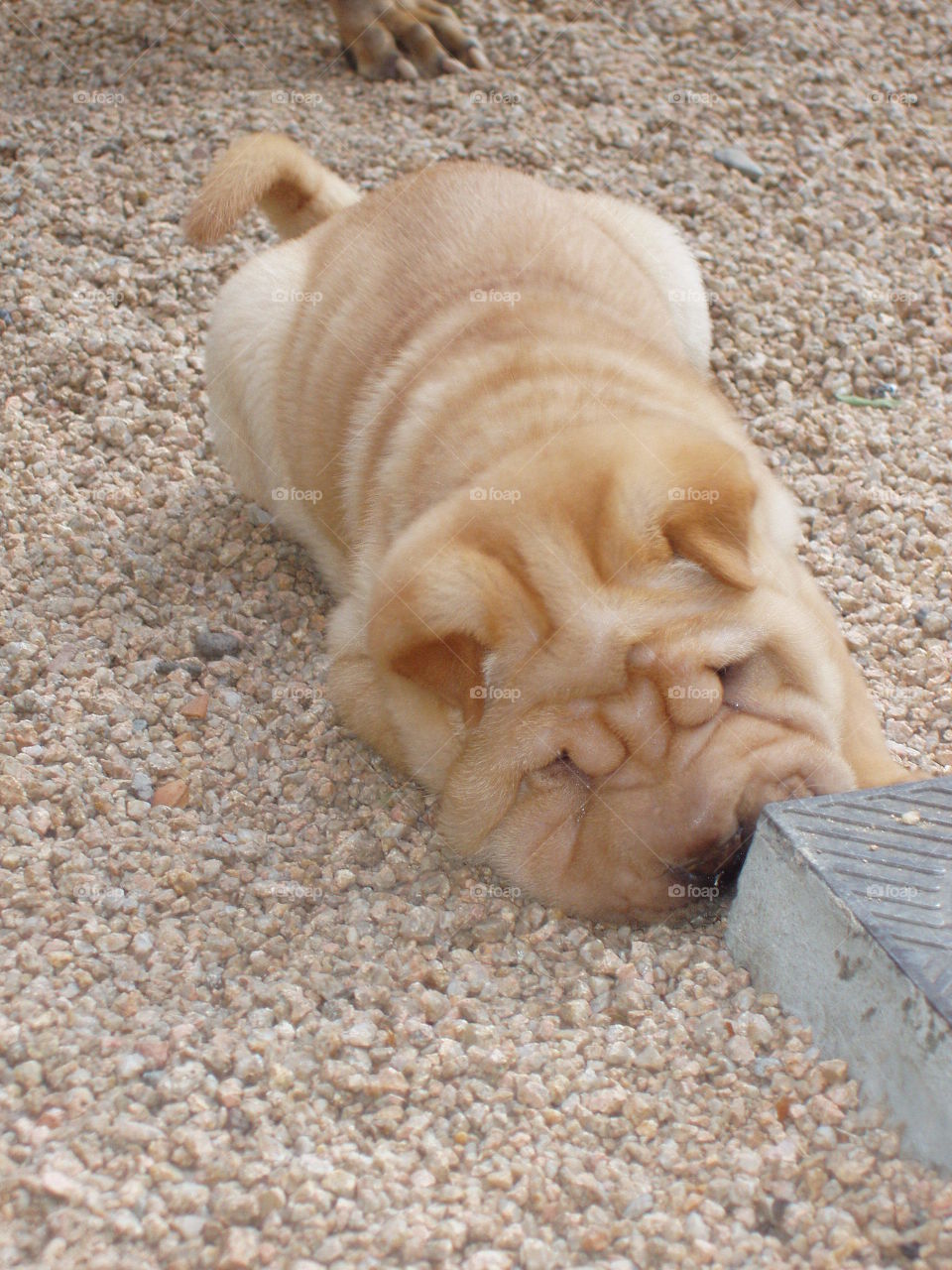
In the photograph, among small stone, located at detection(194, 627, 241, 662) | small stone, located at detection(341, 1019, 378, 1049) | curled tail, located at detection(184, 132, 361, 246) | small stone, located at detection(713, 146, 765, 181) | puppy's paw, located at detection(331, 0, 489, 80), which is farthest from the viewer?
puppy's paw, located at detection(331, 0, 489, 80)

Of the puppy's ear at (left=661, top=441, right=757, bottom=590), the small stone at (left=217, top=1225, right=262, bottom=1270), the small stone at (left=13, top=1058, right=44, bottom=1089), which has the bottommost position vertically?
the small stone at (left=13, top=1058, right=44, bottom=1089)

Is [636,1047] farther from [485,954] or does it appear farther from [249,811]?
[249,811]

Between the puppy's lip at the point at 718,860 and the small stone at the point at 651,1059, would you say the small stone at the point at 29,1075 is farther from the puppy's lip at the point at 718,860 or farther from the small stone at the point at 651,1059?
the puppy's lip at the point at 718,860

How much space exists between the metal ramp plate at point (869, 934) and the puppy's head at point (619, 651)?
0.49 ft

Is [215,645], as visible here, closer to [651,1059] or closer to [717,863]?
[717,863]

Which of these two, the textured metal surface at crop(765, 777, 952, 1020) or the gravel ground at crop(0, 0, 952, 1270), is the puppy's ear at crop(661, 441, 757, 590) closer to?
the textured metal surface at crop(765, 777, 952, 1020)

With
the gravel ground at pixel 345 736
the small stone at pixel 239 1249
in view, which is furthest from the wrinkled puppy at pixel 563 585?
the small stone at pixel 239 1249

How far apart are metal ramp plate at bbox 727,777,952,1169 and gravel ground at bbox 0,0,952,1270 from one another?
0.31 ft

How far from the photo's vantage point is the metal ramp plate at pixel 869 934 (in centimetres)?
232

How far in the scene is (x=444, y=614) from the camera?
2.73 meters

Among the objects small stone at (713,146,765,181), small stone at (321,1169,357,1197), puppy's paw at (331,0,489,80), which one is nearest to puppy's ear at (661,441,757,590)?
small stone at (321,1169,357,1197)

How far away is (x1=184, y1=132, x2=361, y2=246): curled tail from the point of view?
4.23 meters

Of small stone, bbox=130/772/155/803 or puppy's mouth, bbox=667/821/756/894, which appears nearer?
puppy's mouth, bbox=667/821/756/894

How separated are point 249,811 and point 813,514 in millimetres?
2139
